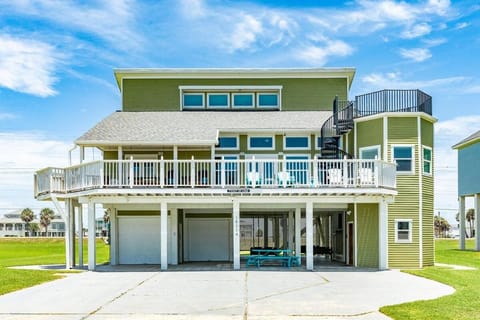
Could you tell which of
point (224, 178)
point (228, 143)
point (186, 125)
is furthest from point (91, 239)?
point (228, 143)

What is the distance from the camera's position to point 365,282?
56.3ft

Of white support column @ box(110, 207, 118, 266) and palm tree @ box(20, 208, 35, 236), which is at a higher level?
white support column @ box(110, 207, 118, 266)

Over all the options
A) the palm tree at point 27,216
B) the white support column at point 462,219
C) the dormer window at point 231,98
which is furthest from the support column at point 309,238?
the palm tree at point 27,216

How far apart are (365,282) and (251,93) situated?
14669mm

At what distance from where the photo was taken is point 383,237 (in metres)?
21.8

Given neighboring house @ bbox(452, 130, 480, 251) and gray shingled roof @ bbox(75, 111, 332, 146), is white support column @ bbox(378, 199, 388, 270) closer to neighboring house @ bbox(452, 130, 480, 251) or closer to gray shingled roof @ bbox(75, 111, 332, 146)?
gray shingled roof @ bbox(75, 111, 332, 146)

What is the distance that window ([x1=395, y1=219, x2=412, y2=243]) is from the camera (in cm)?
2298

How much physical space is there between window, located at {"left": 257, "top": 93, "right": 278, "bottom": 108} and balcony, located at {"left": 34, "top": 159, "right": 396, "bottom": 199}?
7010 millimetres

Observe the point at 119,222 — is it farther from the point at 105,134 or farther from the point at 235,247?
the point at 235,247

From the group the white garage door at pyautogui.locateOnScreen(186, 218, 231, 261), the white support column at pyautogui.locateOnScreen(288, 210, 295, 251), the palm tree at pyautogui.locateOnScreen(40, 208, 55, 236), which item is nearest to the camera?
the white support column at pyautogui.locateOnScreen(288, 210, 295, 251)

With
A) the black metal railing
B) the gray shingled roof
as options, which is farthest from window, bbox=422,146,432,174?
the gray shingled roof

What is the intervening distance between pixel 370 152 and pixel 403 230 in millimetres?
3549

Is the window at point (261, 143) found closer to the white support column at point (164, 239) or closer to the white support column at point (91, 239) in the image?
the white support column at point (164, 239)

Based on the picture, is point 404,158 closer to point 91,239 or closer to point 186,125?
point 186,125
